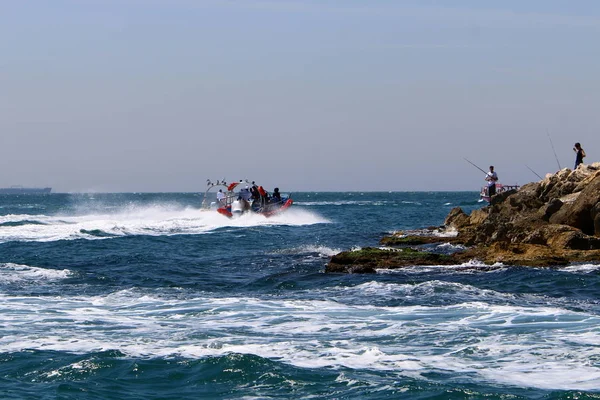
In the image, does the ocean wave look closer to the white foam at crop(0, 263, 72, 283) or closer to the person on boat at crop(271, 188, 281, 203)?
the white foam at crop(0, 263, 72, 283)

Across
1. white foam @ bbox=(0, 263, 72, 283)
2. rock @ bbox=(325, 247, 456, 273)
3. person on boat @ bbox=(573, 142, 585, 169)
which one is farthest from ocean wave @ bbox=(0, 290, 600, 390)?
person on boat @ bbox=(573, 142, 585, 169)

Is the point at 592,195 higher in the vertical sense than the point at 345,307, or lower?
higher

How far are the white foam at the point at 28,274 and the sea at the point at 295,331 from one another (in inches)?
2.0

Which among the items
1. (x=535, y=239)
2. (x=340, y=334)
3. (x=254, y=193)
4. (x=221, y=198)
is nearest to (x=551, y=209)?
(x=535, y=239)

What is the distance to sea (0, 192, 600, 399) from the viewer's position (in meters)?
10.3

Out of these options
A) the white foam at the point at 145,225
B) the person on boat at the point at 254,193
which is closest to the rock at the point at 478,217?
the white foam at the point at 145,225

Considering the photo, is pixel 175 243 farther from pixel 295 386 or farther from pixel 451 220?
pixel 295 386

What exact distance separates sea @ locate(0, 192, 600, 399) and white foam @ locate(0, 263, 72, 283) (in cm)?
5

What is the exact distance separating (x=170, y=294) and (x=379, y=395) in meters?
9.91

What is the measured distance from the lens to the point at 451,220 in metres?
39.9

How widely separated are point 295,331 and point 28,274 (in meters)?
11.8

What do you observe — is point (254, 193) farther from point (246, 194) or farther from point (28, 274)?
point (28, 274)

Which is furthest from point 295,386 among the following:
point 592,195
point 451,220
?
point 451,220

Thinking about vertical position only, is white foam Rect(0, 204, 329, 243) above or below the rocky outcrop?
below
